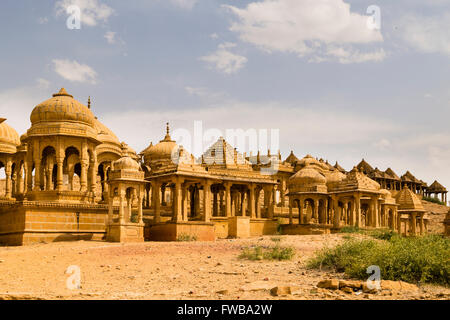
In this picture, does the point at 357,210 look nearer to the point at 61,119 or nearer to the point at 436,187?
the point at 61,119

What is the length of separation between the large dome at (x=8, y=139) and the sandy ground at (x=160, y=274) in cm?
1695

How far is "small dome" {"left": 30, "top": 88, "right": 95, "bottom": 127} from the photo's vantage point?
1346 inches

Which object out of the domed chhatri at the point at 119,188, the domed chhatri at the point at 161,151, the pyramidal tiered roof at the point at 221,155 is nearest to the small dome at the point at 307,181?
the domed chhatri at the point at 119,188

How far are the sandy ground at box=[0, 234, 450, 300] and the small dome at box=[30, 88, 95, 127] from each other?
10.5 m

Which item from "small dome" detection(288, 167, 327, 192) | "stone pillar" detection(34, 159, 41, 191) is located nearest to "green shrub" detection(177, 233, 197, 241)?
"stone pillar" detection(34, 159, 41, 191)

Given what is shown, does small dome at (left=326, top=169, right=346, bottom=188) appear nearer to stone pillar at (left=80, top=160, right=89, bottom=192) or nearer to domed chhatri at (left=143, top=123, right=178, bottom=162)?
domed chhatri at (left=143, top=123, right=178, bottom=162)

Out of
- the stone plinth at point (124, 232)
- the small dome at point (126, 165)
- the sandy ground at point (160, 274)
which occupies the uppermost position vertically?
the small dome at point (126, 165)

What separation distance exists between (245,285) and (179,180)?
16475mm

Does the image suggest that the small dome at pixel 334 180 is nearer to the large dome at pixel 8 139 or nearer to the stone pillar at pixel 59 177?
the stone pillar at pixel 59 177

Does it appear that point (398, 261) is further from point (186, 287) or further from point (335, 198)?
point (335, 198)

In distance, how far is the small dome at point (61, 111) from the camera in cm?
3419

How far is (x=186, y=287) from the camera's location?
15.9 metres

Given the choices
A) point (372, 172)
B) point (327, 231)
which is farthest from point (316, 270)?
point (372, 172)

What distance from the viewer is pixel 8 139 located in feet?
136
